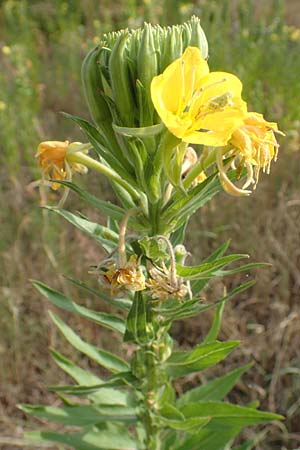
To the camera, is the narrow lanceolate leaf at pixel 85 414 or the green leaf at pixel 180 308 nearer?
the green leaf at pixel 180 308

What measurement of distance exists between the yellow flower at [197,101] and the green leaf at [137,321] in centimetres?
45

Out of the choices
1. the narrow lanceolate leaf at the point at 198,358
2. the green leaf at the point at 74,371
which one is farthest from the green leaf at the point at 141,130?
the green leaf at the point at 74,371

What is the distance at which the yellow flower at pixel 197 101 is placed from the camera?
3.37 feet

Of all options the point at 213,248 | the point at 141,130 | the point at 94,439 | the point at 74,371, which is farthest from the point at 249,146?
the point at 213,248

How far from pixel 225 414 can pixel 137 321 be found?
0.37m

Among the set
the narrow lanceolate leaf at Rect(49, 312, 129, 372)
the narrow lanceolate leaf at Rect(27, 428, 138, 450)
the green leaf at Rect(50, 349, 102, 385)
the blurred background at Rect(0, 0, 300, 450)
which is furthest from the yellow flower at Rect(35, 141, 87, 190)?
the blurred background at Rect(0, 0, 300, 450)

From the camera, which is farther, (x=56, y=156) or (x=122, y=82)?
(x=56, y=156)

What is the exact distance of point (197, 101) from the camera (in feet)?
3.59

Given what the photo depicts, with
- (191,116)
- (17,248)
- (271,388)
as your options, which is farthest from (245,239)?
(191,116)

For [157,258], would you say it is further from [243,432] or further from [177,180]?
[243,432]

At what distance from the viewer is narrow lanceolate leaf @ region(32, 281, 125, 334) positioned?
1488 millimetres

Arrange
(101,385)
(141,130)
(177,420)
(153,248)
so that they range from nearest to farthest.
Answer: (141,130), (153,248), (101,385), (177,420)

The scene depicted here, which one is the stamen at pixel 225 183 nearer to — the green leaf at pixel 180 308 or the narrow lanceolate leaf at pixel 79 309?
the green leaf at pixel 180 308

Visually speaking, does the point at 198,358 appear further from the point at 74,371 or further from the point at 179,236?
the point at 74,371
